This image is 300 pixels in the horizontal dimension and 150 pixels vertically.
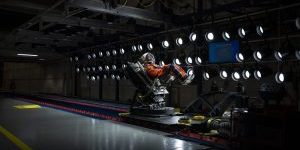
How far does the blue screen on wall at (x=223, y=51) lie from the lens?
935 cm

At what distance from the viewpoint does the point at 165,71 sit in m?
9.14

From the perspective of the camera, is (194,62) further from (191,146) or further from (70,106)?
(70,106)

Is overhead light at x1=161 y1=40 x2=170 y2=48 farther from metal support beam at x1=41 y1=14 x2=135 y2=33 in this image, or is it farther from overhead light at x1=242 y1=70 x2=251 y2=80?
overhead light at x1=242 y1=70 x2=251 y2=80

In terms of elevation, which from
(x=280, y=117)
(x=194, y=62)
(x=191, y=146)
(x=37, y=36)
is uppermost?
(x=37, y=36)

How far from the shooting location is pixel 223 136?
5.99 m

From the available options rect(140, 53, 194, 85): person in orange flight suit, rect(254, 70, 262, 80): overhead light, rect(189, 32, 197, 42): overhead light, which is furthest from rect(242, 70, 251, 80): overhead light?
rect(189, 32, 197, 42): overhead light

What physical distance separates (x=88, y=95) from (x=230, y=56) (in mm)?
11409

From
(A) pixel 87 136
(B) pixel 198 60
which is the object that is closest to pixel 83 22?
(B) pixel 198 60

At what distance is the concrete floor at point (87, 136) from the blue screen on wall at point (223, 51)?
3462 mm

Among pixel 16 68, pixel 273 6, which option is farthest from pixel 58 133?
pixel 16 68

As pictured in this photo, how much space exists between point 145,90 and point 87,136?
8.97 ft

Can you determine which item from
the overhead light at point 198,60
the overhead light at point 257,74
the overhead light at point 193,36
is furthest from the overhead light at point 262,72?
the overhead light at point 193,36

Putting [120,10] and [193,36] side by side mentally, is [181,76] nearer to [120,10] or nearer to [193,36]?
[193,36]

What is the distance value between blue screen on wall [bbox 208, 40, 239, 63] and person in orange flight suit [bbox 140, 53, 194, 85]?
1.29 m
